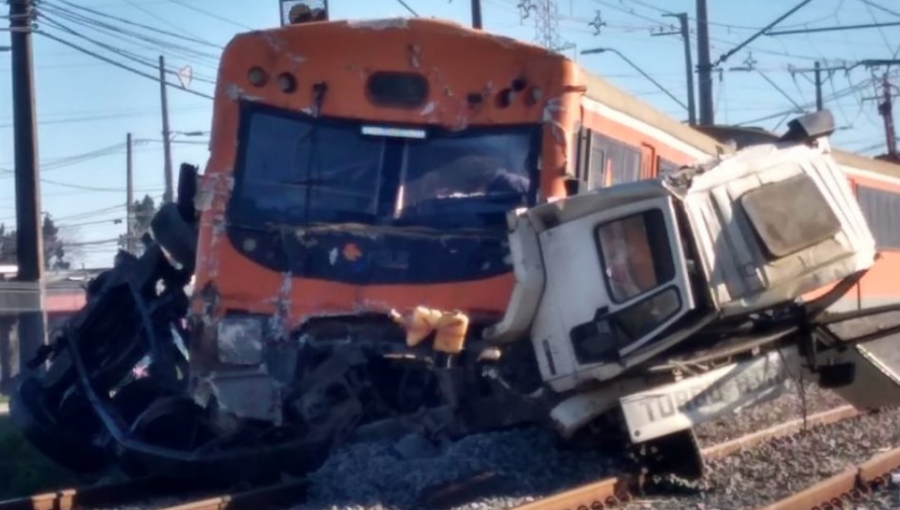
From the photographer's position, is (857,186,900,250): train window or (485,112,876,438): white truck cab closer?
(485,112,876,438): white truck cab

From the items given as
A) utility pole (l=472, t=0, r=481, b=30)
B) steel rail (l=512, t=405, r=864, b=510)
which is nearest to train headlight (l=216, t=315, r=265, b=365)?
steel rail (l=512, t=405, r=864, b=510)

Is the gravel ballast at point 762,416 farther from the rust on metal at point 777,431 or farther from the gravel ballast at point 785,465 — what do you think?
the gravel ballast at point 785,465

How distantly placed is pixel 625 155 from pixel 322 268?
2847 millimetres

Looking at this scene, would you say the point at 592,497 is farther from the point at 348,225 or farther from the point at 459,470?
the point at 348,225

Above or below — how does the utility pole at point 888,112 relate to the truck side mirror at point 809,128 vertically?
above

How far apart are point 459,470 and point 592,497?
1.00 meters

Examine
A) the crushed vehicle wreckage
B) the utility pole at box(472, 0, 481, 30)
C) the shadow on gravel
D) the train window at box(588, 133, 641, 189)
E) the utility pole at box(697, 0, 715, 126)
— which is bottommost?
the shadow on gravel

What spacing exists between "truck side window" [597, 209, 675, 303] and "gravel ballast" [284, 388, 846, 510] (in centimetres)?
142

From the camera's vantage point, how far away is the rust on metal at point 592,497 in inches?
361

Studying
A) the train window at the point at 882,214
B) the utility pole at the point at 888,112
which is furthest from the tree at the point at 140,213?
the train window at the point at 882,214

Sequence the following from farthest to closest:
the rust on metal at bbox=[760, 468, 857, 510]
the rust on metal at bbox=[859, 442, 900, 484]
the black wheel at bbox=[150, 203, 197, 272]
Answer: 1. the black wheel at bbox=[150, 203, 197, 272]
2. the rust on metal at bbox=[859, 442, 900, 484]
3. the rust on metal at bbox=[760, 468, 857, 510]

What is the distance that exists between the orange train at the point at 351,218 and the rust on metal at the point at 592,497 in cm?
100

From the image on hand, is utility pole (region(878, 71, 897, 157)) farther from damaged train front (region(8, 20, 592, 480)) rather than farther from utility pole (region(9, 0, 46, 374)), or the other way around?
damaged train front (region(8, 20, 592, 480))

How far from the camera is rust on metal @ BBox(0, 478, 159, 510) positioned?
10.4 meters
